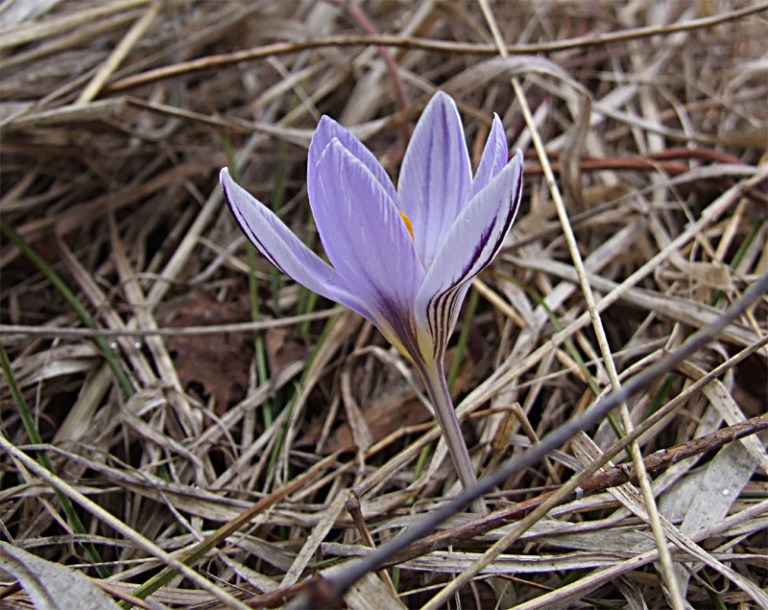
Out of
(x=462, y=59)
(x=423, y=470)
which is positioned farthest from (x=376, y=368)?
(x=462, y=59)

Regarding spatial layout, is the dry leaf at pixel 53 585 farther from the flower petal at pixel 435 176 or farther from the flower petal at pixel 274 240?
the flower petal at pixel 435 176

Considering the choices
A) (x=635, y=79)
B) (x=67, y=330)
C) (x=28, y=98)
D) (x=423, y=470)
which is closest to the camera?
(x=423, y=470)

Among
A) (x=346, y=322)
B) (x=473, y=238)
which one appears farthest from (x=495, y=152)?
(x=346, y=322)

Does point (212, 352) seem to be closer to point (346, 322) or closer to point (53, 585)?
point (346, 322)

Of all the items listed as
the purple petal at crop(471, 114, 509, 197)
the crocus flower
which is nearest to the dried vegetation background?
the crocus flower

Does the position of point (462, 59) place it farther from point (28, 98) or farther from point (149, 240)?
point (28, 98)

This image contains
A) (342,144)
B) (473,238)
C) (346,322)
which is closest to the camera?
(473,238)

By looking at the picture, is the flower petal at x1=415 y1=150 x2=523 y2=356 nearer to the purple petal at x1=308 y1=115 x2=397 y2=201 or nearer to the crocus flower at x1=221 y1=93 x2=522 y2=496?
the crocus flower at x1=221 y1=93 x2=522 y2=496
